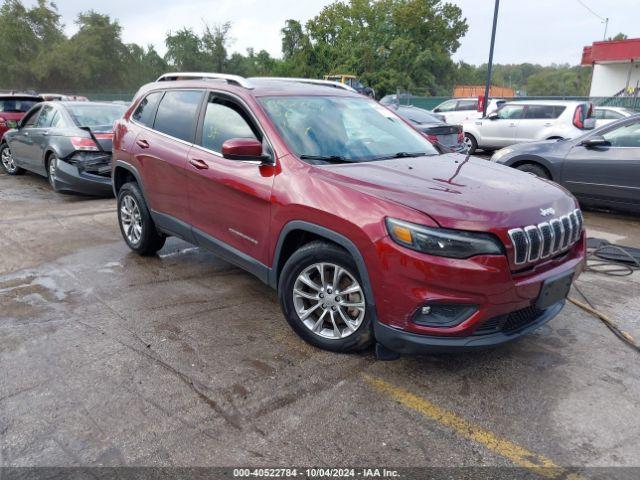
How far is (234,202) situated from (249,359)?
122 centimetres

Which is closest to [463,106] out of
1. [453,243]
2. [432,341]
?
[453,243]

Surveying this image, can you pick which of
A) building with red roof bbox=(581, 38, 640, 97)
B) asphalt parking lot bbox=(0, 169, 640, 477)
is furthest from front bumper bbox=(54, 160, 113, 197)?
building with red roof bbox=(581, 38, 640, 97)

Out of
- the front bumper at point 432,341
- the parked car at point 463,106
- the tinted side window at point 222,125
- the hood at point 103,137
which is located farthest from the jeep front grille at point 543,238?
the parked car at point 463,106

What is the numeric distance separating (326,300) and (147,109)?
3.17 metres

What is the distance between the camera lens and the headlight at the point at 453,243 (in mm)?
2762

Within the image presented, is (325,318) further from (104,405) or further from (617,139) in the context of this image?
(617,139)

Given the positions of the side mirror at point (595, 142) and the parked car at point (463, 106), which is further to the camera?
the parked car at point (463, 106)

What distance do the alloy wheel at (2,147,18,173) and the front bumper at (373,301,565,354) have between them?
10.7 meters

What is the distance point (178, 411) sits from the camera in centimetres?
282

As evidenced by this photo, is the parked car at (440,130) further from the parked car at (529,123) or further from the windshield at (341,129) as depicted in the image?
the windshield at (341,129)

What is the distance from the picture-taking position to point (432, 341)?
2852 mm

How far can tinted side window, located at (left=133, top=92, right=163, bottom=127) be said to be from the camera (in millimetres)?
5109

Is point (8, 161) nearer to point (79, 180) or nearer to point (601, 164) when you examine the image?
point (79, 180)

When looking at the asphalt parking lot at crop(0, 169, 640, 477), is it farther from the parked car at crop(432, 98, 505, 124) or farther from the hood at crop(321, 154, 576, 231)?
the parked car at crop(432, 98, 505, 124)
